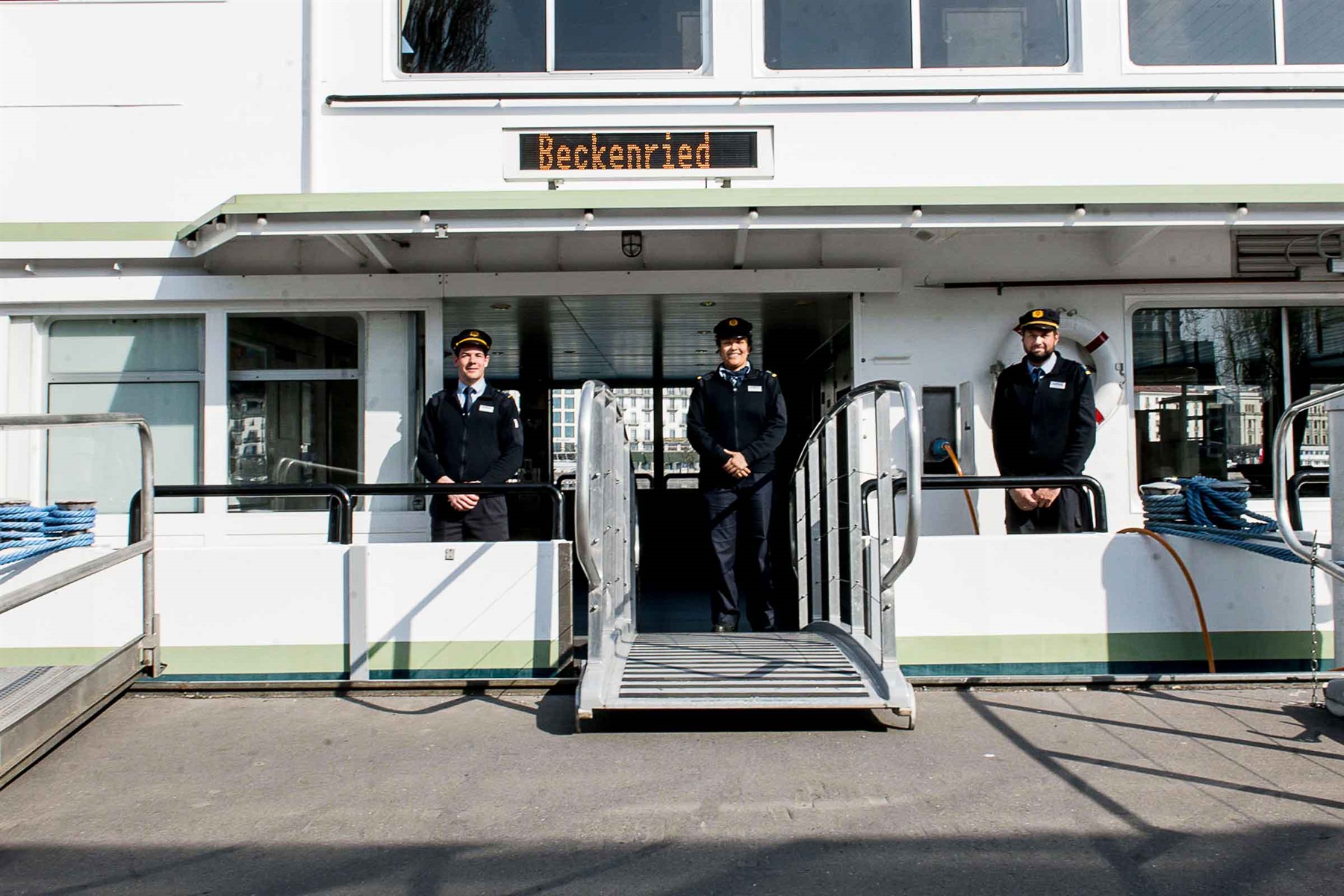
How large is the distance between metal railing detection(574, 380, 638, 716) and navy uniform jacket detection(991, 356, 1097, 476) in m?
2.34

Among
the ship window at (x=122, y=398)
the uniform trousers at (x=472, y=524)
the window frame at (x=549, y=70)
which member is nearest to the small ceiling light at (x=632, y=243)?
the window frame at (x=549, y=70)

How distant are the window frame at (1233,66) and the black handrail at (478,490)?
4.82m

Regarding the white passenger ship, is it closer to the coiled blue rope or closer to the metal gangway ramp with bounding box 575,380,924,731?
the metal gangway ramp with bounding box 575,380,924,731

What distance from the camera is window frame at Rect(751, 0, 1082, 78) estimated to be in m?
6.59

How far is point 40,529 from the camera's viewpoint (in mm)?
4938

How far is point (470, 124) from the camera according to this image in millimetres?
6613

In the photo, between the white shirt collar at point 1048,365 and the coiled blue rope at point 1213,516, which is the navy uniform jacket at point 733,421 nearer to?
the white shirt collar at point 1048,365

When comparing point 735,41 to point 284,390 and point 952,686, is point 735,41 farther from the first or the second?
point 952,686

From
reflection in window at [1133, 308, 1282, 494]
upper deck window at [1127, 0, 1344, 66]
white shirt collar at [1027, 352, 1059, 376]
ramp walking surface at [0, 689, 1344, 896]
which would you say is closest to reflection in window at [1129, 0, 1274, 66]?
upper deck window at [1127, 0, 1344, 66]

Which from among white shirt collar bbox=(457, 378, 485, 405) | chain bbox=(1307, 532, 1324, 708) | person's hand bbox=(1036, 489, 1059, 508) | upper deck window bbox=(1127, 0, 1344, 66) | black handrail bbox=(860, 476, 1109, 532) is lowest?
chain bbox=(1307, 532, 1324, 708)

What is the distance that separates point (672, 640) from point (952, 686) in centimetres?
148

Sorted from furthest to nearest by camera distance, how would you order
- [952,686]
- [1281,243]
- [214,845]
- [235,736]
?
[1281,243], [952,686], [235,736], [214,845]

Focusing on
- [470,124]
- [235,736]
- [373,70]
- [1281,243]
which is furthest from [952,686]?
[373,70]

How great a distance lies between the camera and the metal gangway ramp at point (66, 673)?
3.74 meters
